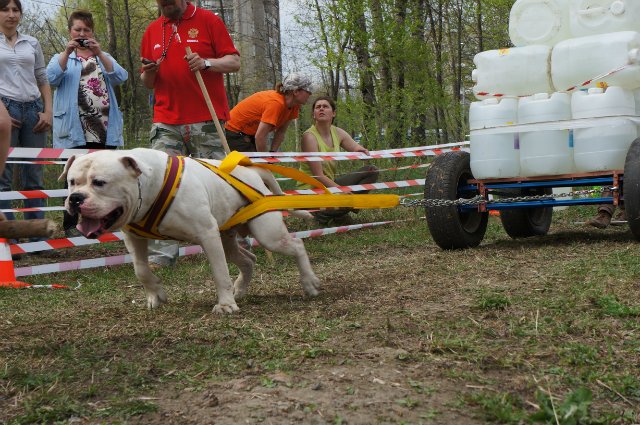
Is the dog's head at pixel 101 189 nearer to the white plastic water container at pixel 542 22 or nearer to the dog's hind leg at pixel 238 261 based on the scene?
the dog's hind leg at pixel 238 261

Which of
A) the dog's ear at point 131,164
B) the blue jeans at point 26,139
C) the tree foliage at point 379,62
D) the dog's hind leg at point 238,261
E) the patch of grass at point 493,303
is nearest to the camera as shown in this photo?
the dog's ear at point 131,164

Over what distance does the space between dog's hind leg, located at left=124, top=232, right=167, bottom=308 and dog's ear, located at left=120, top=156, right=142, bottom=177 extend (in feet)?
2.14

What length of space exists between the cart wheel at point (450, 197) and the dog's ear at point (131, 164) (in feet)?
11.1

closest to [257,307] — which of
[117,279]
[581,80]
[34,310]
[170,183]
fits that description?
[170,183]

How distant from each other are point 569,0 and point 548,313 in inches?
147

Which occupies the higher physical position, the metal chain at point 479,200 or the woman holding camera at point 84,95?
the woman holding camera at point 84,95

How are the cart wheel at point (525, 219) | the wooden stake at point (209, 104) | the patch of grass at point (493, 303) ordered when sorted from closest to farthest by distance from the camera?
the patch of grass at point (493, 303)
the wooden stake at point (209, 104)
the cart wheel at point (525, 219)

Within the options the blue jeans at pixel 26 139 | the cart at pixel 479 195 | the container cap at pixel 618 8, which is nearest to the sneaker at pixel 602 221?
the cart at pixel 479 195

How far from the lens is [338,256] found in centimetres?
754

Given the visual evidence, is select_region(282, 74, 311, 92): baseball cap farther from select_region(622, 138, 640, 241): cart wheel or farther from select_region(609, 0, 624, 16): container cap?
select_region(622, 138, 640, 241): cart wheel

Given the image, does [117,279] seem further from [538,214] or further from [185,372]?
[538,214]

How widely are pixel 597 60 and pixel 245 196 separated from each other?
10.7 ft

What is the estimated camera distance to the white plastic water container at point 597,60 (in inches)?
257

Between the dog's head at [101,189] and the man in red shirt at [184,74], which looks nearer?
the dog's head at [101,189]
